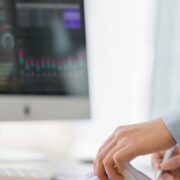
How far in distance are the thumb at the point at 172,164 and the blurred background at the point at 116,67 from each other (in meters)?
0.47

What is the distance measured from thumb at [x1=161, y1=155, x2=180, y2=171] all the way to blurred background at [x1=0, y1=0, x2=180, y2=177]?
47cm

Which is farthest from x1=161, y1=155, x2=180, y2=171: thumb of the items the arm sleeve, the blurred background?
the blurred background

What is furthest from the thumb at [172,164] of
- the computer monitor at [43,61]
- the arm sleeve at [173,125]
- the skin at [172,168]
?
the computer monitor at [43,61]

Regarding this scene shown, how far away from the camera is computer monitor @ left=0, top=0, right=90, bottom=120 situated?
889mm

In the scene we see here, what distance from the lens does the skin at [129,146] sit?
1.88 feet

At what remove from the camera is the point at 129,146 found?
58 centimetres

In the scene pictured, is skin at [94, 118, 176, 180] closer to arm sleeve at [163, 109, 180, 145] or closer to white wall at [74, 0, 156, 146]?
arm sleeve at [163, 109, 180, 145]

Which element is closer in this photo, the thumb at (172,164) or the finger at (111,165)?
the finger at (111,165)

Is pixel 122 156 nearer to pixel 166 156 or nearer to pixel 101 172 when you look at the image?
pixel 101 172

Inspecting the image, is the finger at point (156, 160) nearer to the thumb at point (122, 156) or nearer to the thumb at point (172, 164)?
the thumb at point (172, 164)

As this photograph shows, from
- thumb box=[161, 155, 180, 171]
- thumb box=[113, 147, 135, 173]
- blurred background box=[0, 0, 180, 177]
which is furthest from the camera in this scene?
blurred background box=[0, 0, 180, 177]

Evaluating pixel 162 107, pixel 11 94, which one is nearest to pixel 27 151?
pixel 11 94

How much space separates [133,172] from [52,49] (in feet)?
1.32

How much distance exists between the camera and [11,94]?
0.89 metres
